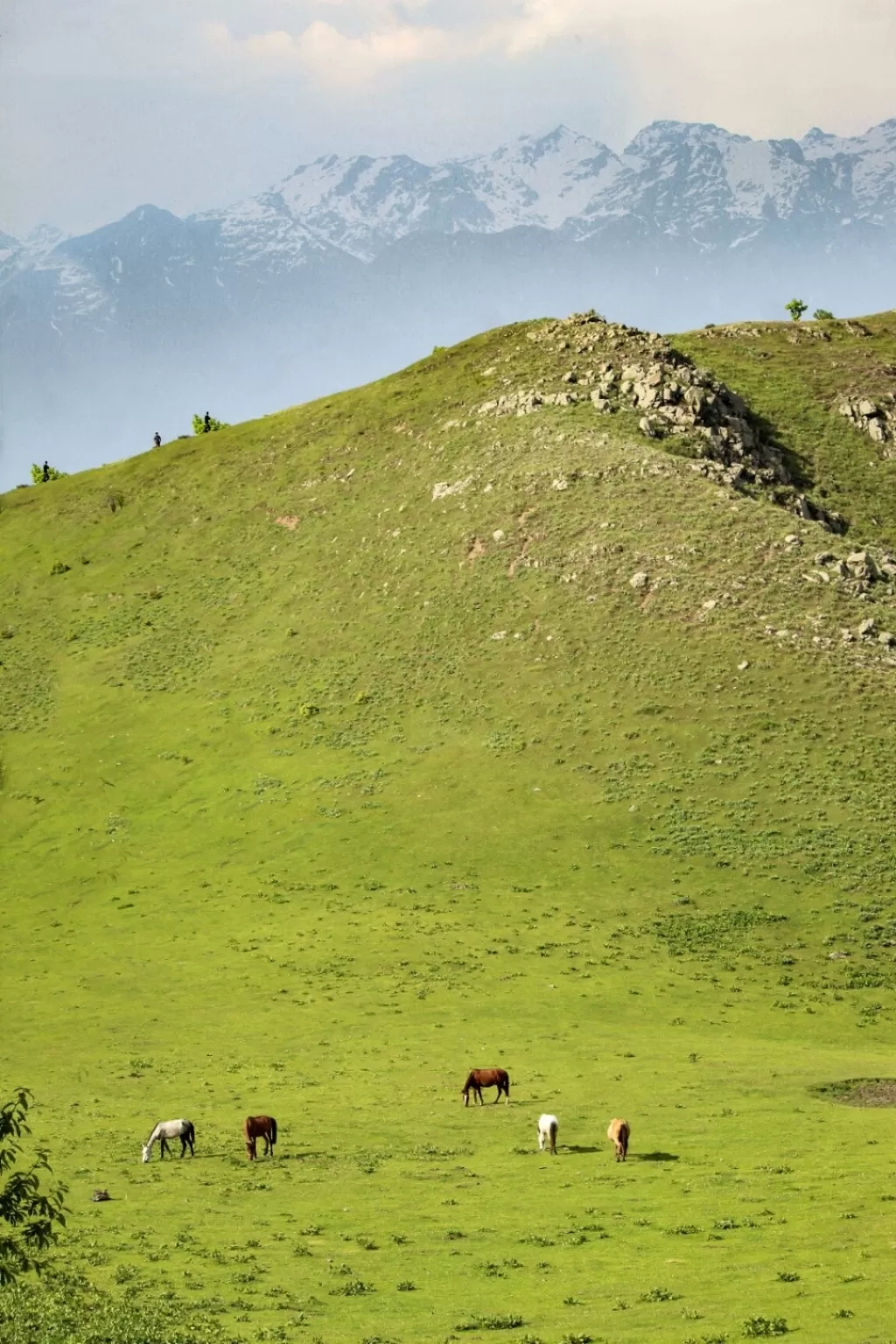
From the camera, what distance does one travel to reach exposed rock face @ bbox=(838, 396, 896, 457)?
138 metres

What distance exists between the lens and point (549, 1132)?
4153 cm

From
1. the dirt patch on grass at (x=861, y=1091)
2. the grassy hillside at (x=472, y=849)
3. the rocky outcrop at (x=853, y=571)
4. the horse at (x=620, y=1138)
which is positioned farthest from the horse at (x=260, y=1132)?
the rocky outcrop at (x=853, y=571)

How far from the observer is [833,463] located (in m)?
132

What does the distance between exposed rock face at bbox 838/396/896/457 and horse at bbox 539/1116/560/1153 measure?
10701 centimetres

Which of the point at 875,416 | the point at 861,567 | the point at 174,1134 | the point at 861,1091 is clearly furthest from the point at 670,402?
the point at 174,1134

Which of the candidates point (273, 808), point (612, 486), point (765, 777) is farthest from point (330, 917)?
point (612, 486)

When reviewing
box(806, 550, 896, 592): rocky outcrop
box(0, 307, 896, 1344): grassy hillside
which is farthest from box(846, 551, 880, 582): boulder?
box(0, 307, 896, 1344): grassy hillside

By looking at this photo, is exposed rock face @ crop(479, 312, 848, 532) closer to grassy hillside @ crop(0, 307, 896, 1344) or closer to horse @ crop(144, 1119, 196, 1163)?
grassy hillside @ crop(0, 307, 896, 1344)

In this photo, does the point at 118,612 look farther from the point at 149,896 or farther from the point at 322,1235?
the point at 322,1235

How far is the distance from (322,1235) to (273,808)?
56784mm

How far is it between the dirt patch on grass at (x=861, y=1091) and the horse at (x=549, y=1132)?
11.0 m

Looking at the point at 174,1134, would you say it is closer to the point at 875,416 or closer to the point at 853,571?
the point at 853,571

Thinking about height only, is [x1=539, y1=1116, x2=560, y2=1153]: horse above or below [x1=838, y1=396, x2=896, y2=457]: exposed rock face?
below

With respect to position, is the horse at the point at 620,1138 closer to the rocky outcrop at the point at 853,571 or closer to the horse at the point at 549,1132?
the horse at the point at 549,1132
